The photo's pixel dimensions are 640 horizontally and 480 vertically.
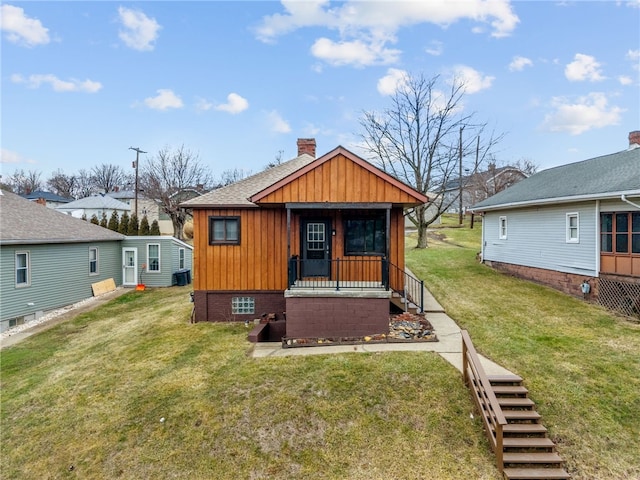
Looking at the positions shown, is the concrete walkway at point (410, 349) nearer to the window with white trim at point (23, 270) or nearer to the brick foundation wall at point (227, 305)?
the brick foundation wall at point (227, 305)

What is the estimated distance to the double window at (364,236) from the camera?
10.3 metres

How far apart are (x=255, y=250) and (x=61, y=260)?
1075 cm


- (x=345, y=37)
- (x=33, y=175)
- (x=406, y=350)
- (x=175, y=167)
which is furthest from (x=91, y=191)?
(x=406, y=350)

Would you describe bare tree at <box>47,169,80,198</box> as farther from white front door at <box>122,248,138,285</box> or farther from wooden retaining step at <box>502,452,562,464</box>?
wooden retaining step at <box>502,452,562,464</box>

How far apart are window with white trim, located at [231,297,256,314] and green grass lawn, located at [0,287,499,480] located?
238cm

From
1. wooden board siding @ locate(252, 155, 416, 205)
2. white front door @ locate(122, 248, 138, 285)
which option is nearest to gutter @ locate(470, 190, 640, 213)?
wooden board siding @ locate(252, 155, 416, 205)

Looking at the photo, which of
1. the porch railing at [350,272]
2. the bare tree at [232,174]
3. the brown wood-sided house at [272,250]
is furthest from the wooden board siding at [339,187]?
the bare tree at [232,174]

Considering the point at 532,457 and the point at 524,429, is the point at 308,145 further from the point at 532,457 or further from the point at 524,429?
the point at 532,457

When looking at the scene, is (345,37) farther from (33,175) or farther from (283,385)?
(33,175)

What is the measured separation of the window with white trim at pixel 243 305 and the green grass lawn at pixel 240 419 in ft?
7.80

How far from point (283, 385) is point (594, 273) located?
1088 cm

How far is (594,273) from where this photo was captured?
1080cm

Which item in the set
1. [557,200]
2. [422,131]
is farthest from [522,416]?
[422,131]

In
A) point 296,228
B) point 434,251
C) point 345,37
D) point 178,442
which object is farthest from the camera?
point 434,251
